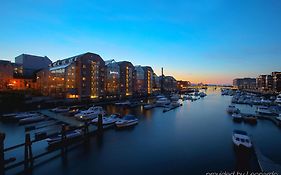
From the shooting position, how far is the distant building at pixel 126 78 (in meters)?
88.9

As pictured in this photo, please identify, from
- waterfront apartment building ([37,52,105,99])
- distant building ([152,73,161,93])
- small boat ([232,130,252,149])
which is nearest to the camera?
small boat ([232,130,252,149])

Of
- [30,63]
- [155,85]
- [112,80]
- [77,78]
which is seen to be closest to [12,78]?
[30,63]

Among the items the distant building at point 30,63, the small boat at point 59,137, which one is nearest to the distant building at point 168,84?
the distant building at point 30,63

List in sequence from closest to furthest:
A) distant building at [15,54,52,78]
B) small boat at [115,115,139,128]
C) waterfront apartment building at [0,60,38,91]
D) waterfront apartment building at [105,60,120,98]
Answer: small boat at [115,115,139,128] < waterfront apartment building at [0,60,38,91] < waterfront apartment building at [105,60,120,98] < distant building at [15,54,52,78]

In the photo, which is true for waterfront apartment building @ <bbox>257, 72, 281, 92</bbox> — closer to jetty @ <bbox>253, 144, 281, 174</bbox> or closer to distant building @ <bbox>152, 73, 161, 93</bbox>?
distant building @ <bbox>152, 73, 161, 93</bbox>

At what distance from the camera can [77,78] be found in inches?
2517

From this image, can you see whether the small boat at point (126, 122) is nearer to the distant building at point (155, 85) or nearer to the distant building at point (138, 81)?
the distant building at point (138, 81)

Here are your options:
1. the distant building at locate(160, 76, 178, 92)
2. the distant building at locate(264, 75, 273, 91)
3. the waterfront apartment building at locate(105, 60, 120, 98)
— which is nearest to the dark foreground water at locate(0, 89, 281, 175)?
the waterfront apartment building at locate(105, 60, 120, 98)

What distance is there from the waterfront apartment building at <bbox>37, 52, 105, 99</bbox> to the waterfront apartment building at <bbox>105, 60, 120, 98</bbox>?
532 centimetres

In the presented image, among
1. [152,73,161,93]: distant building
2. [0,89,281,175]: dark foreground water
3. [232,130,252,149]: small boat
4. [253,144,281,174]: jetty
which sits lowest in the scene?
[0,89,281,175]: dark foreground water

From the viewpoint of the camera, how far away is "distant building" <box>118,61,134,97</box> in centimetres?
8894

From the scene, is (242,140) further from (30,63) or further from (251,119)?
(30,63)

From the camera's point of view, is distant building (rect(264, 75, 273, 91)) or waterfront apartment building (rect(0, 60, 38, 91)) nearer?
waterfront apartment building (rect(0, 60, 38, 91))

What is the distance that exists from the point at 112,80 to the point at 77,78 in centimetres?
2016
